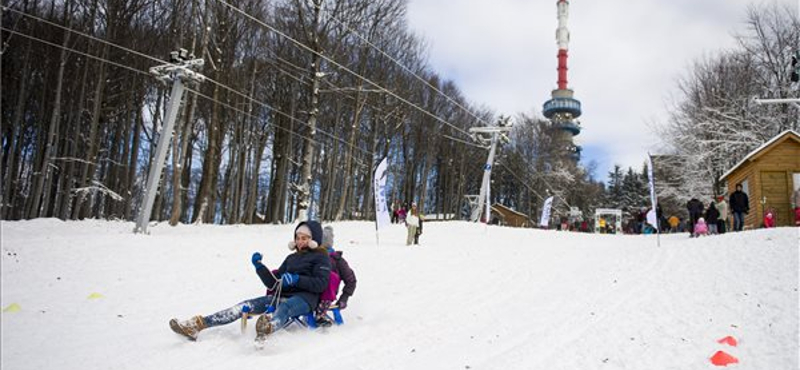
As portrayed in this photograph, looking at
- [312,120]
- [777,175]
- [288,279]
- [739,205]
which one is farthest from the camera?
[312,120]

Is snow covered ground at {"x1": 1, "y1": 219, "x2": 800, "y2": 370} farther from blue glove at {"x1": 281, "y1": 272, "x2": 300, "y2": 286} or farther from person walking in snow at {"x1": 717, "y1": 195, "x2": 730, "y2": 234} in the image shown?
person walking in snow at {"x1": 717, "y1": 195, "x2": 730, "y2": 234}

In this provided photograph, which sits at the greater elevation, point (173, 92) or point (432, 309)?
point (173, 92)

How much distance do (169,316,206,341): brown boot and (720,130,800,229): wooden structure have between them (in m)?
20.2

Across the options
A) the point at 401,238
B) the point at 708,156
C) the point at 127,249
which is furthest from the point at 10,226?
the point at 708,156

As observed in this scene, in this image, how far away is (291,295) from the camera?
5.29 m

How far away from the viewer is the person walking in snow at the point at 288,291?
4.78 metres

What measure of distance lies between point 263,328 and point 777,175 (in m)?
20.7

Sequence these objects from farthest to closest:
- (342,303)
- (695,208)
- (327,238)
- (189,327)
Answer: (695,208) < (327,238) < (342,303) < (189,327)

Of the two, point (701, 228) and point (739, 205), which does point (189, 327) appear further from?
point (739, 205)

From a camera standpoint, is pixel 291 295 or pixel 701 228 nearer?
pixel 291 295

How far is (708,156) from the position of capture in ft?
84.2

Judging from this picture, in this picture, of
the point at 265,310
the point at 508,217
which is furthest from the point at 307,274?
the point at 508,217

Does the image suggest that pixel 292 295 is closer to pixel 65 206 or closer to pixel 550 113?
pixel 65 206

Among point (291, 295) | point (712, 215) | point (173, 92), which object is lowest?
point (291, 295)
